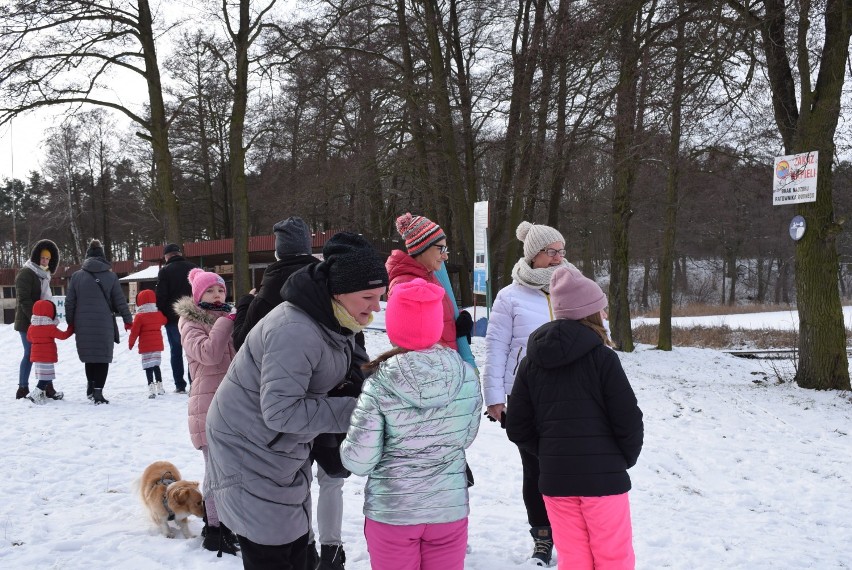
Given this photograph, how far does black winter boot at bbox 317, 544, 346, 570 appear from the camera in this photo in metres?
3.51

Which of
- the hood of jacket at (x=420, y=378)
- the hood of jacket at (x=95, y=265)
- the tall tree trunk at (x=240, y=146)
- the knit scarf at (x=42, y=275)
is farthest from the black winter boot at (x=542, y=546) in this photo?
the tall tree trunk at (x=240, y=146)

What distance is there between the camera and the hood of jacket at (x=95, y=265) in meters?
8.28

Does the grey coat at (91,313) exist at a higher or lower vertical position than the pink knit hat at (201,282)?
lower

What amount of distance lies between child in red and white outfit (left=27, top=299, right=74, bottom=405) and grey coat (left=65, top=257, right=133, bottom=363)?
20 cm

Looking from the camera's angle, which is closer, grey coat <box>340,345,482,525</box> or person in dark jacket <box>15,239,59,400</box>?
grey coat <box>340,345,482,525</box>

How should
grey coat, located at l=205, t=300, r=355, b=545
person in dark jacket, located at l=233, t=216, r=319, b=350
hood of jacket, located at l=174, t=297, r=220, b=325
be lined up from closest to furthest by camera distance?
grey coat, located at l=205, t=300, r=355, b=545 → person in dark jacket, located at l=233, t=216, r=319, b=350 → hood of jacket, located at l=174, t=297, r=220, b=325

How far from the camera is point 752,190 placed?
1652cm

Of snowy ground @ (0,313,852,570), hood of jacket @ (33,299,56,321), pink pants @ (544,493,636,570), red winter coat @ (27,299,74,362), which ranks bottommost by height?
snowy ground @ (0,313,852,570)

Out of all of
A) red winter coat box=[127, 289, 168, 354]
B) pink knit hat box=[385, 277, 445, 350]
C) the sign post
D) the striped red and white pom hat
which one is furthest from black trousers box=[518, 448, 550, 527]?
the sign post

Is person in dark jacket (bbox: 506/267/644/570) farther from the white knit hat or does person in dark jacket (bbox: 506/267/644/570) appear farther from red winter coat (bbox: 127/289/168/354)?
red winter coat (bbox: 127/289/168/354)

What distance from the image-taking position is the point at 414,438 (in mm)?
2387

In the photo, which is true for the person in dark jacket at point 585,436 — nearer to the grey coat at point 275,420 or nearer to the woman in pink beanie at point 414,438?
the woman in pink beanie at point 414,438

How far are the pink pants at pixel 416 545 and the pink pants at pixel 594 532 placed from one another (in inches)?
24.6

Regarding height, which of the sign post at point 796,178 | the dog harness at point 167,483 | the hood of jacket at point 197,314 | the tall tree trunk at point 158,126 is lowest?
the dog harness at point 167,483
